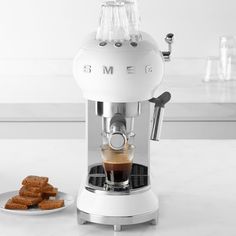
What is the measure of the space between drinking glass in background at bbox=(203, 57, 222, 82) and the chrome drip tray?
219 cm

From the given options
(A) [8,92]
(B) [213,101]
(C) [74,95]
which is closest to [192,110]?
(B) [213,101]

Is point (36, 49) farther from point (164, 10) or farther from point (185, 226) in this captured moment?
point (185, 226)

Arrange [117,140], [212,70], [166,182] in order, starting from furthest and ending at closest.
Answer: [212,70]
[166,182]
[117,140]

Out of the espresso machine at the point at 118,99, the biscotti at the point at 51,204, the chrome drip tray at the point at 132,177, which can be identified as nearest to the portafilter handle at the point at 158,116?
the espresso machine at the point at 118,99

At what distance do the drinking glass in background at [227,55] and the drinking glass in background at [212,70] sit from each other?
0.9 inches

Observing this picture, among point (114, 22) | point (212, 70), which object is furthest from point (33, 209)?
point (212, 70)

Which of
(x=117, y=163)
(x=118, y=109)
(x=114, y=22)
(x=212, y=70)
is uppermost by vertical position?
(x=114, y=22)

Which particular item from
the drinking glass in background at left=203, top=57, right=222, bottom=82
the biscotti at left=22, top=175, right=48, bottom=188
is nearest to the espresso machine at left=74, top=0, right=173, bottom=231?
the biscotti at left=22, top=175, right=48, bottom=188

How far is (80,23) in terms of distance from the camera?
3.90 meters

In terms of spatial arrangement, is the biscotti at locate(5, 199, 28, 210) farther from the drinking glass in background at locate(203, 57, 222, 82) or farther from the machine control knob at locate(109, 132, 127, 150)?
the drinking glass in background at locate(203, 57, 222, 82)

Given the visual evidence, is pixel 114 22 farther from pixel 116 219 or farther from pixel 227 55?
pixel 227 55

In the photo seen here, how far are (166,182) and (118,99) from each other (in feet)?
1.36

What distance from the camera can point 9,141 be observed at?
218 cm

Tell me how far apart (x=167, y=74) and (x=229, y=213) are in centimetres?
241
